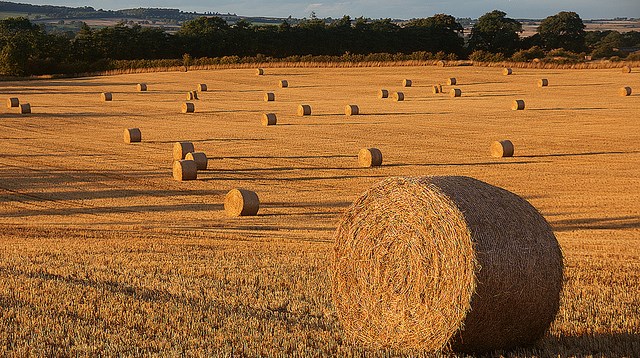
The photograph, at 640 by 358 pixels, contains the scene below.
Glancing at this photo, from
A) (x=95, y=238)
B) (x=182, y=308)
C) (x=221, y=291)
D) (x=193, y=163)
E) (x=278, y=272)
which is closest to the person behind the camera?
(x=182, y=308)

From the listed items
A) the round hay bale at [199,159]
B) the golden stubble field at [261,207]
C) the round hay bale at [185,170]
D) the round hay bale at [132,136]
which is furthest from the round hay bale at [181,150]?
the round hay bale at [132,136]

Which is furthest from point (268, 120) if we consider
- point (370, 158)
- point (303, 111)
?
point (370, 158)

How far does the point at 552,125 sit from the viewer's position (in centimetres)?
3603

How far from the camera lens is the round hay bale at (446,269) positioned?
8.25m

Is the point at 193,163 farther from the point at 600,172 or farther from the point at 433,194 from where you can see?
the point at 433,194

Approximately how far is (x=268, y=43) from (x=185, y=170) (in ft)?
196

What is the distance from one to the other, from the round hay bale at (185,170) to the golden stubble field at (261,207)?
272mm

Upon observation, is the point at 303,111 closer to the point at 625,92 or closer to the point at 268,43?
the point at 625,92

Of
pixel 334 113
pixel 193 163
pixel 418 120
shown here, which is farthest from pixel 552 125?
pixel 193 163

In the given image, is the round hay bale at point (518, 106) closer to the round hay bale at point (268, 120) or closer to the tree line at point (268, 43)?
the round hay bale at point (268, 120)

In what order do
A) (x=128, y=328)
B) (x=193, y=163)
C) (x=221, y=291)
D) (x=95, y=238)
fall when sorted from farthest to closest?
(x=193, y=163)
(x=95, y=238)
(x=221, y=291)
(x=128, y=328)

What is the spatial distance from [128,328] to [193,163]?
1493 cm

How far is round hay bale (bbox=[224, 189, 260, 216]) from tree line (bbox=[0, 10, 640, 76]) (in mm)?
53610

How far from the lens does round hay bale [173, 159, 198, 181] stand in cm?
2417
